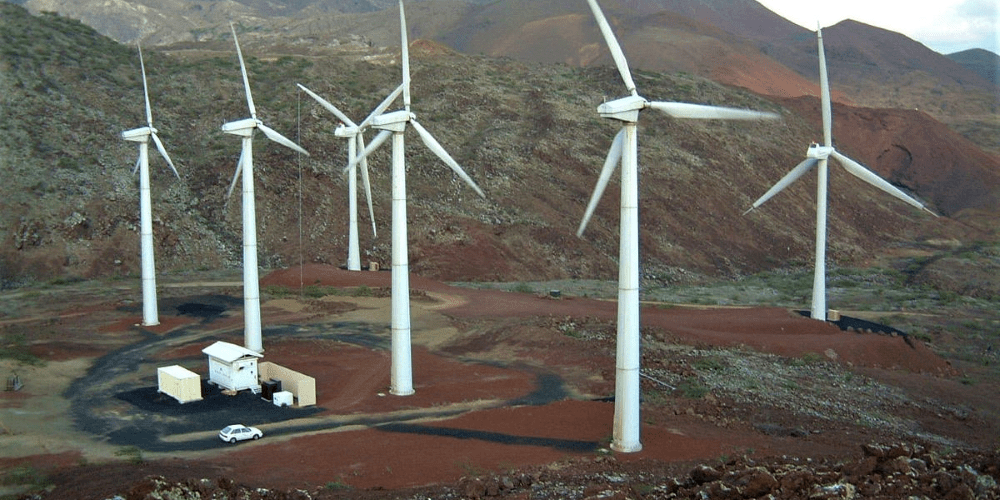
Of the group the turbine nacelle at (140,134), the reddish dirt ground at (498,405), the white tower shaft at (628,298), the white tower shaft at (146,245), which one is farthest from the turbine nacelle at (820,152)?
the white tower shaft at (146,245)

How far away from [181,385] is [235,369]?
2267mm

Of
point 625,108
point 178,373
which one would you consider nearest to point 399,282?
point 178,373

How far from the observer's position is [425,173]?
3784 inches

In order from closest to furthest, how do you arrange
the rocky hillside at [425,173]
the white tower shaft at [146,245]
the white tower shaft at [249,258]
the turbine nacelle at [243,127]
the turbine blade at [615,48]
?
the turbine blade at [615,48] < the turbine nacelle at [243,127] < the white tower shaft at [249,258] < the white tower shaft at [146,245] < the rocky hillside at [425,173]

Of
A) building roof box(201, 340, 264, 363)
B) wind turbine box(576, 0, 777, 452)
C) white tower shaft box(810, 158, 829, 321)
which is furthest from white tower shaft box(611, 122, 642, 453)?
white tower shaft box(810, 158, 829, 321)

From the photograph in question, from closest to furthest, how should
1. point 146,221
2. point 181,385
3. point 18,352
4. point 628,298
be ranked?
1. point 628,298
2. point 181,385
3. point 18,352
4. point 146,221

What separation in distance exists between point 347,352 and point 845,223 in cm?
7542

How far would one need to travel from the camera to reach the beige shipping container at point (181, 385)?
125 feet

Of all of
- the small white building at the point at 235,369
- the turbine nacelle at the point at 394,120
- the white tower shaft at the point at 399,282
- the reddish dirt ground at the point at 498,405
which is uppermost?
the turbine nacelle at the point at 394,120

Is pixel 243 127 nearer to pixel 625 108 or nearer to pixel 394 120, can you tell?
pixel 394 120

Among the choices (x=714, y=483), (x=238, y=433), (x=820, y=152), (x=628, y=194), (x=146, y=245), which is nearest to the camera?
(x=714, y=483)

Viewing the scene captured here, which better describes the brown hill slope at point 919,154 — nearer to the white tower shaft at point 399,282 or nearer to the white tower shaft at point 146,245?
the white tower shaft at point 146,245

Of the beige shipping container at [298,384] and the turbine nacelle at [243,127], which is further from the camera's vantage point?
the turbine nacelle at [243,127]

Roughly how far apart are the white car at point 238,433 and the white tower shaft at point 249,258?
11593 millimetres
